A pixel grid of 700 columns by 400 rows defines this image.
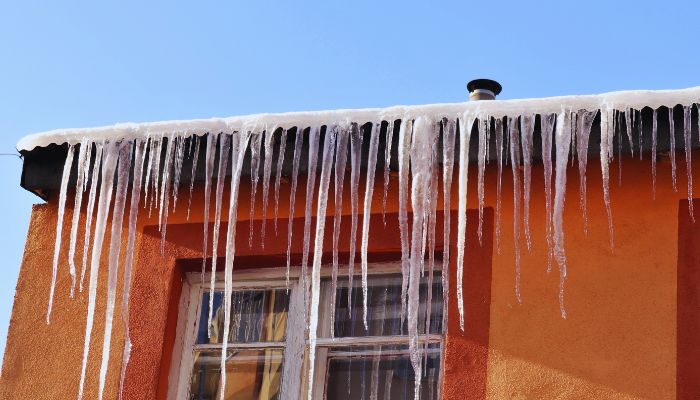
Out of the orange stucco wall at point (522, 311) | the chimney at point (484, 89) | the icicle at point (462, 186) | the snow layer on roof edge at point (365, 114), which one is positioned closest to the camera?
the orange stucco wall at point (522, 311)

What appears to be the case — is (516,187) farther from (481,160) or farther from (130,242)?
(130,242)

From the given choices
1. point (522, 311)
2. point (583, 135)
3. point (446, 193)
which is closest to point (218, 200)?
point (446, 193)

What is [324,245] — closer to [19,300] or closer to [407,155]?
[407,155]

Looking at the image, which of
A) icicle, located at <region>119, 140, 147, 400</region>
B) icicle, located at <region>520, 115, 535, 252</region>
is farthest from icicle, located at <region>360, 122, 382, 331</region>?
icicle, located at <region>119, 140, 147, 400</region>

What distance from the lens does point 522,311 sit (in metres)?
5.69

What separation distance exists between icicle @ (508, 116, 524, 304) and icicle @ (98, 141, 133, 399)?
5.72ft

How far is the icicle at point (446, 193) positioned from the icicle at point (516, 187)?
0.26m

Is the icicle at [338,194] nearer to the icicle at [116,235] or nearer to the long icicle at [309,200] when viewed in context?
the long icicle at [309,200]

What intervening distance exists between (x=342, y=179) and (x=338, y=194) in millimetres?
87

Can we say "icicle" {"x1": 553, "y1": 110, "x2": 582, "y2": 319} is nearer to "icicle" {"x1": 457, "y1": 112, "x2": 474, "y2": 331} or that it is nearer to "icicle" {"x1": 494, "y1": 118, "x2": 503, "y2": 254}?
"icicle" {"x1": 494, "y1": 118, "x2": 503, "y2": 254}

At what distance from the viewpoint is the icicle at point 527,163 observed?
18.9 ft

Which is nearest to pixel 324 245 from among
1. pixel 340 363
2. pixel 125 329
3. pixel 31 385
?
pixel 340 363

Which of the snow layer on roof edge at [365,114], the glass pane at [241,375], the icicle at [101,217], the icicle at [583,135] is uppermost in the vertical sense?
the snow layer on roof edge at [365,114]

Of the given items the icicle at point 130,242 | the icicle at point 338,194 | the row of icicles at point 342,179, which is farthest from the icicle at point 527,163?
the icicle at point 130,242
